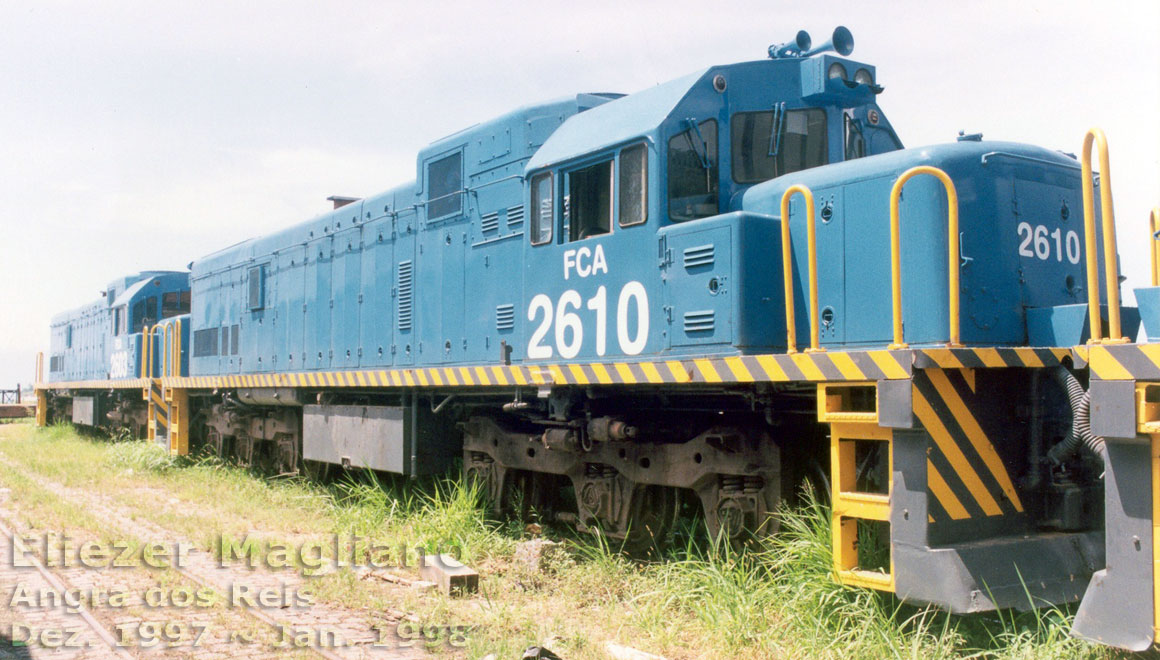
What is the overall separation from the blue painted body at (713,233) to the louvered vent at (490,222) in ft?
0.07

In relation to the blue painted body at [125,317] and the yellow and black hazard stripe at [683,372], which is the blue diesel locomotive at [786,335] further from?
the blue painted body at [125,317]

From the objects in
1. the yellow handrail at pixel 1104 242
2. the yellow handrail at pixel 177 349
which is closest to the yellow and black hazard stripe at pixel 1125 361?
the yellow handrail at pixel 1104 242

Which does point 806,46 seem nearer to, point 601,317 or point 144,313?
point 601,317

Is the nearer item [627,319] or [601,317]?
[627,319]

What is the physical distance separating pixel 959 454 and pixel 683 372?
166cm

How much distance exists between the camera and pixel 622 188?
21.5ft

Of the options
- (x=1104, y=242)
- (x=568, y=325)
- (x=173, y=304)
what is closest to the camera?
(x=1104, y=242)

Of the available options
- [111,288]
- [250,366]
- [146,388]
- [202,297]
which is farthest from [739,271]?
[111,288]

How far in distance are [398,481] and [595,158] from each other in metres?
6.23

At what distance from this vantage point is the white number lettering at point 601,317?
669cm

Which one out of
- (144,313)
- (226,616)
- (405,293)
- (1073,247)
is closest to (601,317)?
(1073,247)

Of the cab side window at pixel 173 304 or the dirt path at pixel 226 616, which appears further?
the cab side window at pixel 173 304

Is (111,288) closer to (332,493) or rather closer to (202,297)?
(202,297)

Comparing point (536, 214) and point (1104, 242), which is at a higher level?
point (536, 214)
